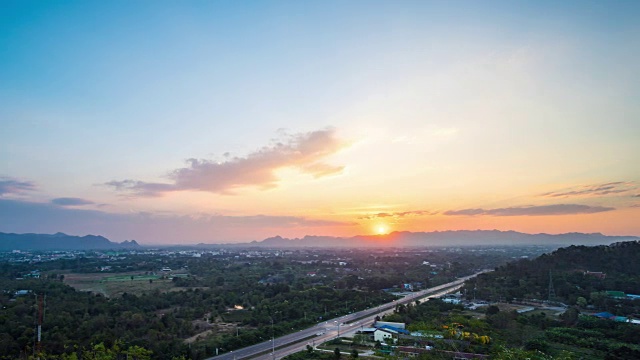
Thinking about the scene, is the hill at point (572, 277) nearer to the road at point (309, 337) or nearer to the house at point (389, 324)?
the road at point (309, 337)

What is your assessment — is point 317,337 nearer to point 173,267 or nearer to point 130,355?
point 130,355

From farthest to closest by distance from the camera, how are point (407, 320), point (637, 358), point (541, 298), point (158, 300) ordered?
point (541, 298) < point (158, 300) < point (407, 320) < point (637, 358)

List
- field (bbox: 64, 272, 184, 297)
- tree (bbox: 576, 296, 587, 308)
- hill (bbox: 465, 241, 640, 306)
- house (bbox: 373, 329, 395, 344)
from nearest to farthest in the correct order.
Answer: house (bbox: 373, 329, 395, 344)
tree (bbox: 576, 296, 587, 308)
hill (bbox: 465, 241, 640, 306)
field (bbox: 64, 272, 184, 297)

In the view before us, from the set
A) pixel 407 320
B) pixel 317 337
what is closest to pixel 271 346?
pixel 317 337

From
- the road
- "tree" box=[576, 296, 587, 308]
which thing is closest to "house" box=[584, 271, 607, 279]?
"tree" box=[576, 296, 587, 308]

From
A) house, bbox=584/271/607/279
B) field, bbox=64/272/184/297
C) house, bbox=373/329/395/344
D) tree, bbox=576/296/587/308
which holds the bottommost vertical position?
tree, bbox=576/296/587/308

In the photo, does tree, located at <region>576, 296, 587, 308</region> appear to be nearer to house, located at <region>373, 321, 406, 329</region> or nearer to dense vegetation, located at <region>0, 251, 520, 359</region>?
dense vegetation, located at <region>0, 251, 520, 359</region>

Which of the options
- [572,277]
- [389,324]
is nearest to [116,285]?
[389,324]

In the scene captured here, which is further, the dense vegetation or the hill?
the hill

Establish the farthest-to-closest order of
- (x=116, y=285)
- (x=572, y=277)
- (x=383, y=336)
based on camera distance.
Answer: (x=116, y=285) → (x=572, y=277) → (x=383, y=336)

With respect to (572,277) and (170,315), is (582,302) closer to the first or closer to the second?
(572,277)

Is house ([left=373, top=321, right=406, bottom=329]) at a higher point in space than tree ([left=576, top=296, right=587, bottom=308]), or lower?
higher
